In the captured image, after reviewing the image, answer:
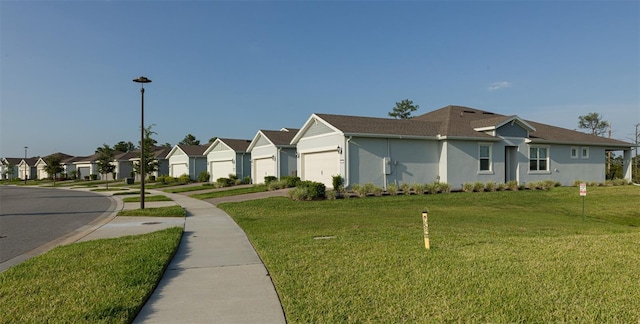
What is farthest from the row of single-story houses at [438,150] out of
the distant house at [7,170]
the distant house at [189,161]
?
the distant house at [7,170]

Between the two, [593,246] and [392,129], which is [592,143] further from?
[593,246]

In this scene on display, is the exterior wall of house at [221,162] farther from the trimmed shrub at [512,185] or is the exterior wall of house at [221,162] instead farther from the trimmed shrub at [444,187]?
the trimmed shrub at [512,185]

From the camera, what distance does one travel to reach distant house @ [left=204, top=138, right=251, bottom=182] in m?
35.9

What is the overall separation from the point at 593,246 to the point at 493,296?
153 inches

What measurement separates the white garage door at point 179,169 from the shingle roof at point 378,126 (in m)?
26.3

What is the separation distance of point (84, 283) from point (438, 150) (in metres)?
20.2

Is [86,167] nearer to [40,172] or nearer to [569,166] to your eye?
[40,172]

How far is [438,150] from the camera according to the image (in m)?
22.7

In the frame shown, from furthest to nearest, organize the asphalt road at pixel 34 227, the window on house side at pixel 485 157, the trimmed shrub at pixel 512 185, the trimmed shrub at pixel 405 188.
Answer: the window on house side at pixel 485 157, the trimmed shrub at pixel 512 185, the trimmed shrub at pixel 405 188, the asphalt road at pixel 34 227

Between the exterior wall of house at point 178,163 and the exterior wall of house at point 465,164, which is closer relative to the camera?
the exterior wall of house at point 465,164

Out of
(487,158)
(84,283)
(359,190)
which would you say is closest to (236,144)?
(359,190)

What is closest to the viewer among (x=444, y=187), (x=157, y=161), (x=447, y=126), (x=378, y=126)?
(x=444, y=187)

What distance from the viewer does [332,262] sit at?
21.1ft

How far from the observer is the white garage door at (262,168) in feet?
99.8
